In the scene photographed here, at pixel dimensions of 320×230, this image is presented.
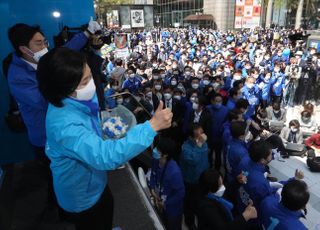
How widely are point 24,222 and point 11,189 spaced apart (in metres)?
0.56

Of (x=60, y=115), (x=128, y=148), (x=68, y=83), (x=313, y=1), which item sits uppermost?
(x=313, y=1)

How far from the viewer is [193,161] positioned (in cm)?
388

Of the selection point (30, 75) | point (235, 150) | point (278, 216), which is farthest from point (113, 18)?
point (278, 216)

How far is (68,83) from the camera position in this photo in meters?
1.46

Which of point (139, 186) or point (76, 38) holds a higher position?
point (76, 38)

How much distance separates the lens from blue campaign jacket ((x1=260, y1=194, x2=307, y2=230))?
2.38m

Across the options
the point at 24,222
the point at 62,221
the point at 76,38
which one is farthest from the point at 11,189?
the point at 76,38

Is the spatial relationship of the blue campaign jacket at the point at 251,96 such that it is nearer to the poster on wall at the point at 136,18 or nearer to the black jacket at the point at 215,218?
the black jacket at the point at 215,218

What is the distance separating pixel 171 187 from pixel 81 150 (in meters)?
1.95

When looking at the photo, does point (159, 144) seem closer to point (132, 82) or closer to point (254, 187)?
point (254, 187)

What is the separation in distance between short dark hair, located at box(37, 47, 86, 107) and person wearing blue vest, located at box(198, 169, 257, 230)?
167 centimetres

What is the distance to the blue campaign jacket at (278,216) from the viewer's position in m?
2.38

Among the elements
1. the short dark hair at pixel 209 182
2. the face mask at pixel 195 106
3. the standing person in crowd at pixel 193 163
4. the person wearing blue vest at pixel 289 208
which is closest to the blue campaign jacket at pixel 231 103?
the face mask at pixel 195 106

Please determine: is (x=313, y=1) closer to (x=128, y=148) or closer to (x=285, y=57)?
(x=285, y=57)
